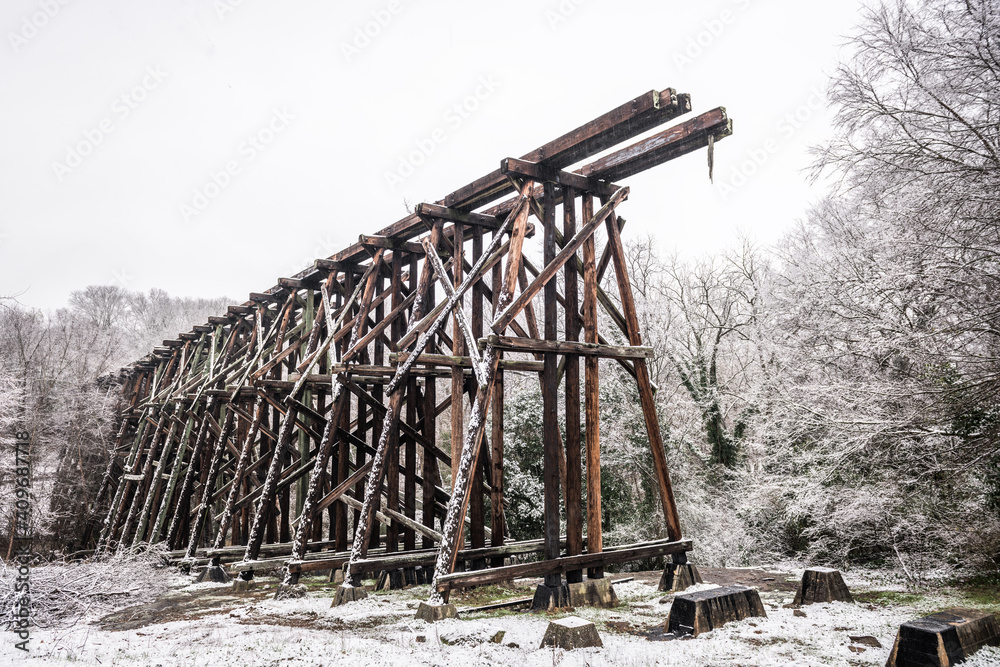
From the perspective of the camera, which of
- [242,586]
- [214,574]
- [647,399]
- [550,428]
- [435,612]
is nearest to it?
[435,612]

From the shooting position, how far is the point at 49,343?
66.4 ft

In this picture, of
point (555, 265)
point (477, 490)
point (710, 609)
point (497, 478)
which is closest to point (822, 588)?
point (710, 609)

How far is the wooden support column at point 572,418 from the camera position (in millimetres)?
6617

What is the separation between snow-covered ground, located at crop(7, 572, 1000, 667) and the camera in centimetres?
448

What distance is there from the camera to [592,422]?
670 cm

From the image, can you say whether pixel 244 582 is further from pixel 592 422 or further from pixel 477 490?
pixel 592 422

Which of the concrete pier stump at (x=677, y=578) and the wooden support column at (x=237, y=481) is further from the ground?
the wooden support column at (x=237, y=481)

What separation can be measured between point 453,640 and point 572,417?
2543 millimetres

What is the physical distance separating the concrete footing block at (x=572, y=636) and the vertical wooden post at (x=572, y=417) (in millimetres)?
1890

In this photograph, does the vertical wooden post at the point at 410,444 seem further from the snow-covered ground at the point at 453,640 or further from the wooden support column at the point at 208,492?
the wooden support column at the point at 208,492

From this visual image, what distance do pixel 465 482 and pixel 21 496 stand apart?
5.57 m

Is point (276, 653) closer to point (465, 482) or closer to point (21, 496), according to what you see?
point (465, 482)

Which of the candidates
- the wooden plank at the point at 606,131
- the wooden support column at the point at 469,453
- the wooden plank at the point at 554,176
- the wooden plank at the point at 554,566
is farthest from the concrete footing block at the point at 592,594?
the wooden plank at the point at 606,131

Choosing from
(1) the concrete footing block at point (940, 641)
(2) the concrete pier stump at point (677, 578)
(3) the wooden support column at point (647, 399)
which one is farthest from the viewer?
(2) the concrete pier stump at point (677, 578)
